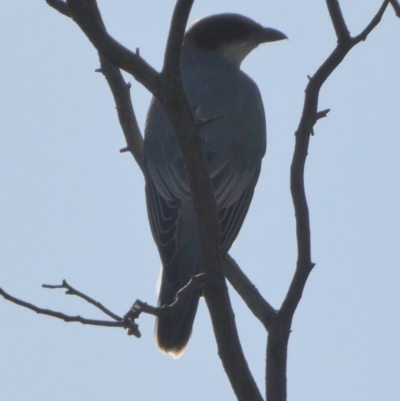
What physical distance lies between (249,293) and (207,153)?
4.04 ft

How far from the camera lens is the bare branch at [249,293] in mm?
4641

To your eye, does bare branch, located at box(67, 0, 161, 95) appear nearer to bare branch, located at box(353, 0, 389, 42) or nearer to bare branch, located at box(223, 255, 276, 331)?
bare branch, located at box(353, 0, 389, 42)

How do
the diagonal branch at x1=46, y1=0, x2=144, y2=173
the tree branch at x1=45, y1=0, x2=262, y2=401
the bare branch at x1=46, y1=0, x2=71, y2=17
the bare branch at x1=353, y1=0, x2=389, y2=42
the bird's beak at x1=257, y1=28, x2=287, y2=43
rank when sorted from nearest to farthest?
the tree branch at x1=45, y1=0, x2=262, y2=401, the bare branch at x1=353, y1=0, x2=389, y2=42, the bare branch at x1=46, y1=0, x2=71, y2=17, the diagonal branch at x1=46, y1=0, x2=144, y2=173, the bird's beak at x1=257, y1=28, x2=287, y2=43

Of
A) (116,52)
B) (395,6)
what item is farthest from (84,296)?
(395,6)

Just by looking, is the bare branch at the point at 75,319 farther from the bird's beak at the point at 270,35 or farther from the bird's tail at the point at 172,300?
the bird's beak at the point at 270,35

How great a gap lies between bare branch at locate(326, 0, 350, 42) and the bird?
1054 mm

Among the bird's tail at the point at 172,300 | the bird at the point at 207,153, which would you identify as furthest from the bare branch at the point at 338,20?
the bird's tail at the point at 172,300

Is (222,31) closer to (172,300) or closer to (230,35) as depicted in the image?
(230,35)

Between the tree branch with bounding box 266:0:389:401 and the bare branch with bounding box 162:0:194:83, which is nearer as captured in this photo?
the bare branch with bounding box 162:0:194:83

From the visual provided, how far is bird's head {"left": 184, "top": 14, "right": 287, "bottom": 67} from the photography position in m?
7.66

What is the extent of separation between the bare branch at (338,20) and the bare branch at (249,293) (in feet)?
4.71

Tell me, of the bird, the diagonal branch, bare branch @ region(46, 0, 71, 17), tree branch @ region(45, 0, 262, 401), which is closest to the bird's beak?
the bird

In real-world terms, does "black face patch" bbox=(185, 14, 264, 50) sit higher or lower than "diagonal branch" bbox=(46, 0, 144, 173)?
higher

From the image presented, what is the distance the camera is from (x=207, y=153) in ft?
19.3
